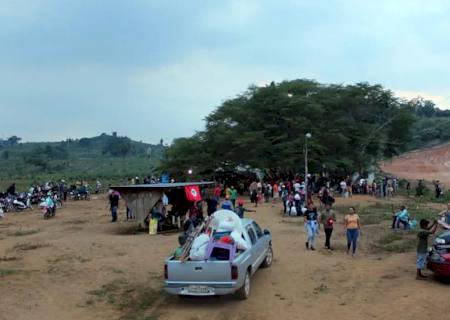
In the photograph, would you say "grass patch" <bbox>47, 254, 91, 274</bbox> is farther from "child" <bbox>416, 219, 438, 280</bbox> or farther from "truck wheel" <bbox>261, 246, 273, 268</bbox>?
"child" <bbox>416, 219, 438, 280</bbox>

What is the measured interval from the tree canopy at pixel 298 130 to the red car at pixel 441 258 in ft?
89.6

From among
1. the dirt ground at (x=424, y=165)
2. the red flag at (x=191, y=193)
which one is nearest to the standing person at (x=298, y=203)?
the red flag at (x=191, y=193)

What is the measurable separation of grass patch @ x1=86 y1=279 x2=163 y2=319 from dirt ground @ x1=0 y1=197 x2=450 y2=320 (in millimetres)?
20

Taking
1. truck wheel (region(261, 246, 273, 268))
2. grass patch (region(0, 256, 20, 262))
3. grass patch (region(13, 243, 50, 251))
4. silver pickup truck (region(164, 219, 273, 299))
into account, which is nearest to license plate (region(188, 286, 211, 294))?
silver pickup truck (region(164, 219, 273, 299))

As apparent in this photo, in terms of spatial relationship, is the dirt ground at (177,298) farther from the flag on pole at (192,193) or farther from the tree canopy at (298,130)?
the tree canopy at (298,130)

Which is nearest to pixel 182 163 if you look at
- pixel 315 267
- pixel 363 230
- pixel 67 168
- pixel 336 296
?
pixel 363 230

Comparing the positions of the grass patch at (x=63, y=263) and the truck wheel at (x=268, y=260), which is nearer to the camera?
the truck wheel at (x=268, y=260)

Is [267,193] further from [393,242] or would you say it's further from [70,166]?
[70,166]

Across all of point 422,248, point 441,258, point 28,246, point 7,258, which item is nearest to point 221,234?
point 422,248

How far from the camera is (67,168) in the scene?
9894cm

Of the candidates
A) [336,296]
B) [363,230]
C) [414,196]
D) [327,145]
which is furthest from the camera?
[327,145]

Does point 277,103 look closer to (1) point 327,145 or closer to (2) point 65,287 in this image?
(1) point 327,145

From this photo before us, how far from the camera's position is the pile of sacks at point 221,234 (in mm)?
10844

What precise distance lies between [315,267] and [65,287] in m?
6.54
